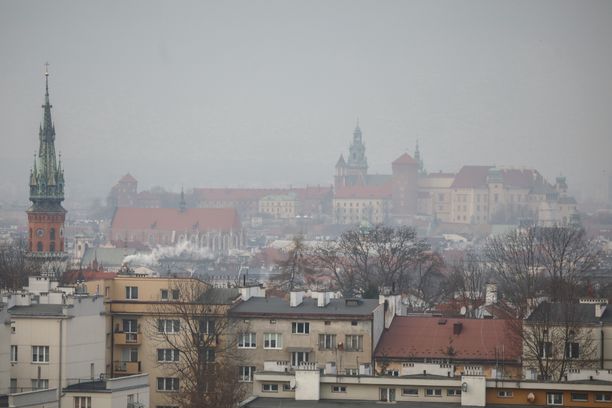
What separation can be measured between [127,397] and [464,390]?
280 inches

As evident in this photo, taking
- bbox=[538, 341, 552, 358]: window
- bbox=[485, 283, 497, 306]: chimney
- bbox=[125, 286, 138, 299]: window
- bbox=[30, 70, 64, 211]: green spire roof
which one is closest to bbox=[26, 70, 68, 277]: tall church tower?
bbox=[30, 70, 64, 211]: green spire roof

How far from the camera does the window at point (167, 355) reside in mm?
48062

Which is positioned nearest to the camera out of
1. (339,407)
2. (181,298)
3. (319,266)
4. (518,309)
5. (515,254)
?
(339,407)

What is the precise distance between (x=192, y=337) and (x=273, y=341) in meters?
2.06

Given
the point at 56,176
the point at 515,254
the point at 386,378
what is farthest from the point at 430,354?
the point at 56,176

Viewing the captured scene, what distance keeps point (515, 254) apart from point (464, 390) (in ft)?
239

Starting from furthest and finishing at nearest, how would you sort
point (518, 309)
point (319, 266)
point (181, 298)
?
point (319, 266)
point (518, 309)
point (181, 298)

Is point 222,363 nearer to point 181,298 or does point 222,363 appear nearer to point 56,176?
point 181,298

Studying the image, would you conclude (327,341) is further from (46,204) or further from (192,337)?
(46,204)

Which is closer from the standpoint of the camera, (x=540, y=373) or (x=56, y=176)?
(x=540, y=373)

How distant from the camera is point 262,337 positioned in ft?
157

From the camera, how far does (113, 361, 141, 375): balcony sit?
48003mm

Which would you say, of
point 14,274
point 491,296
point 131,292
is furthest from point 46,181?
point 131,292

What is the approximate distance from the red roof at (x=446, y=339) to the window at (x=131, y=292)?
21.4 feet
